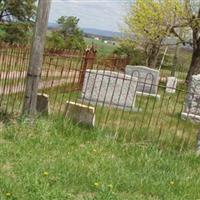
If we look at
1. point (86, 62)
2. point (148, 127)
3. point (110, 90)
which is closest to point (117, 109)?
point (110, 90)

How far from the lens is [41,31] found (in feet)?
21.4

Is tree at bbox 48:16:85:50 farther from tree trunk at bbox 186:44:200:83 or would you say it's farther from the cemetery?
the cemetery

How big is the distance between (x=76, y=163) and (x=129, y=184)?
2.43 feet

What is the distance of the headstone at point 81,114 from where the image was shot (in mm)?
7023

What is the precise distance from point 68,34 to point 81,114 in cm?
2675

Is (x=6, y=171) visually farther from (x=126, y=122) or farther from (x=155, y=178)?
(x=126, y=122)

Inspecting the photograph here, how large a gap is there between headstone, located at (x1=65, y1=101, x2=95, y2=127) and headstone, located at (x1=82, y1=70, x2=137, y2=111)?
11.1 feet

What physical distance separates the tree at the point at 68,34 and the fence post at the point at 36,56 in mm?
23188

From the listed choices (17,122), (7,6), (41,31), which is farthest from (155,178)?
(7,6)

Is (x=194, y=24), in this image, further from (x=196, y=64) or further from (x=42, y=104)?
(x=42, y=104)

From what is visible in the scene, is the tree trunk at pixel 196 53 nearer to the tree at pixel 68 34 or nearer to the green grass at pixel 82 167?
the tree at pixel 68 34

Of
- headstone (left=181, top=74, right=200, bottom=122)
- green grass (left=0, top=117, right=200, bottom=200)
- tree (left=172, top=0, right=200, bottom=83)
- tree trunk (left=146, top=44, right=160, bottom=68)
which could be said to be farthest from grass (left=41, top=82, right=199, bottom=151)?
tree trunk (left=146, top=44, right=160, bottom=68)

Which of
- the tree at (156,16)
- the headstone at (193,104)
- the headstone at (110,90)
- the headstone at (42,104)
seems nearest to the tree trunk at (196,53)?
the tree at (156,16)

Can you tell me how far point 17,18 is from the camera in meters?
28.2
